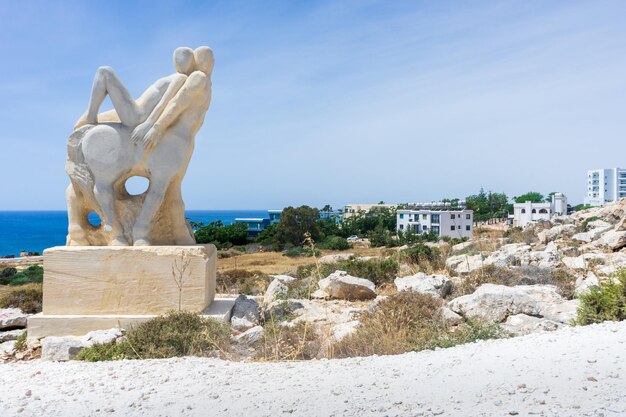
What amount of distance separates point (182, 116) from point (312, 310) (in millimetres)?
3290

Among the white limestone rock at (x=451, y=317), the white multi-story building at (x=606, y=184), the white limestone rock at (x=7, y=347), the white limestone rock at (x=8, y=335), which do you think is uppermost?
the white multi-story building at (x=606, y=184)

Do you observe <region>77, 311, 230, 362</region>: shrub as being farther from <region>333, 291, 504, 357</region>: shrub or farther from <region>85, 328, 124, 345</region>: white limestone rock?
<region>333, 291, 504, 357</region>: shrub

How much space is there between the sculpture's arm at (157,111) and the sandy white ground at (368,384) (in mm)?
2986

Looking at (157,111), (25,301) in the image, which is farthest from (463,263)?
(25,301)

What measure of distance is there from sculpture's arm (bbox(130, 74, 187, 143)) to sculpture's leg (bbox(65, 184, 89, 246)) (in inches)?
45.6

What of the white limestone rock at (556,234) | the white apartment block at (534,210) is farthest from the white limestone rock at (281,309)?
the white apartment block at (534,210)

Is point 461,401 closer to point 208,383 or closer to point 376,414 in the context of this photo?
point 376,414

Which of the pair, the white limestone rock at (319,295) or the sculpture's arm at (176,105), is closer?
the sculpture's arm at (176,105)

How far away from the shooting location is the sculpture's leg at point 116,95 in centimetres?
640

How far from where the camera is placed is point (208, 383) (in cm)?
386

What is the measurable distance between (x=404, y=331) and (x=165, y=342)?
2511mm

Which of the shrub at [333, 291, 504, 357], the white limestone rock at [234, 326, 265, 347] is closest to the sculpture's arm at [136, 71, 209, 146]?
the white limestone rock at [234, 326, 265, 347]

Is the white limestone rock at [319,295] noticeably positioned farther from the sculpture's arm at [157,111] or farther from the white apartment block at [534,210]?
the white apartment block at [534,210]

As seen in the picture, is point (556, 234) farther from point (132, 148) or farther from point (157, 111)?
point (132, 148)
